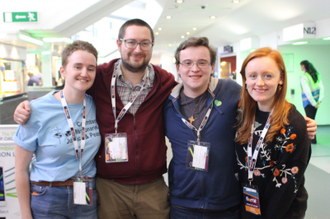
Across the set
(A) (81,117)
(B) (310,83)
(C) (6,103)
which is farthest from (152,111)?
(C) (6,103)

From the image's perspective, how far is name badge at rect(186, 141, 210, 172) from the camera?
1.80m

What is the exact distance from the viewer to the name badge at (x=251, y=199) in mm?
1668

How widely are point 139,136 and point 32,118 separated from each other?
0.76 m

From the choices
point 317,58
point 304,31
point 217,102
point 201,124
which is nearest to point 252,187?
point 201,124

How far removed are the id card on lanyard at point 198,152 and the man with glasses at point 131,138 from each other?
0.29 meters

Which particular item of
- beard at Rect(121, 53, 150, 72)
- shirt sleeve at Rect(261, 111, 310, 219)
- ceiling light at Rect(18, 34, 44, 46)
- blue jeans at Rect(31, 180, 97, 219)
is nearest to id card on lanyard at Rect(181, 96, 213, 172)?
shirt sleeve at Rect(261, 111, 310, 219)

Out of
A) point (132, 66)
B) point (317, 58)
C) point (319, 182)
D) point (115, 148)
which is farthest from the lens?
point (317, 58)

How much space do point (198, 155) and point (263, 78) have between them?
0.70 meters

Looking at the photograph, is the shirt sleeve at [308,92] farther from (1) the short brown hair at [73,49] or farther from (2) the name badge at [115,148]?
(1) the short brown hair at [73,49]

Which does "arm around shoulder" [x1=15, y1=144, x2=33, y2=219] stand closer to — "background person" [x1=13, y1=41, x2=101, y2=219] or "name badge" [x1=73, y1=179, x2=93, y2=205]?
"background person" [x1=13, y1=41, x2=101, y2=219]

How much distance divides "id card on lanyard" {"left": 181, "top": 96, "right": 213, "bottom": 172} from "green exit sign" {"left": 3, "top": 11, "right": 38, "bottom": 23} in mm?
7761

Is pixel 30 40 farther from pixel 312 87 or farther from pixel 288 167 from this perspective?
pixel 288 167

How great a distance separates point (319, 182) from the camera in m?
4.41

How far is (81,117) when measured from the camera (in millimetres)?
1838
